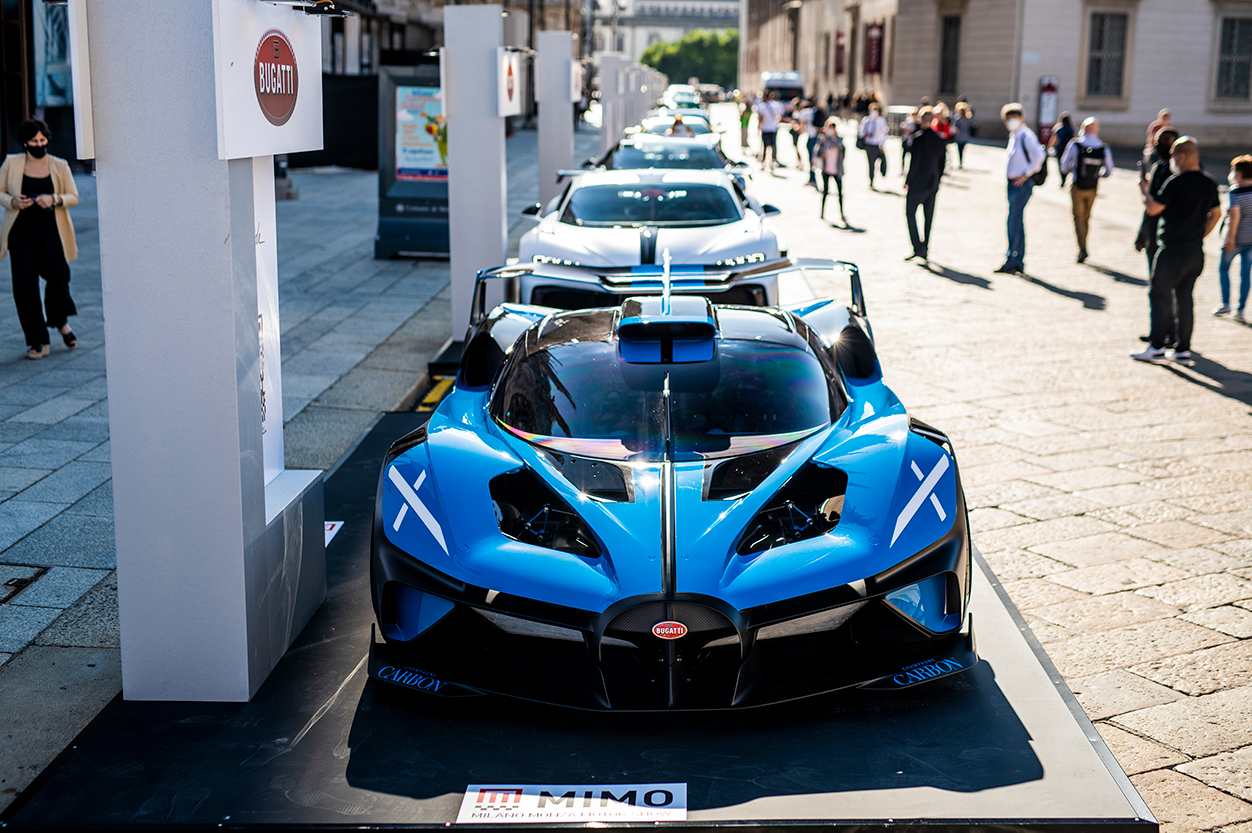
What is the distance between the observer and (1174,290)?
9.57m

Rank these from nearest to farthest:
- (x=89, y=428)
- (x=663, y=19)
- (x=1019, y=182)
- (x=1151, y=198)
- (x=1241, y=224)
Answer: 1. (x=89, y=428)
2. (x=1241, y=224)
3. (x=1151, y=198)
4. (x=1019, y=182)
5. (x=663, y=19)

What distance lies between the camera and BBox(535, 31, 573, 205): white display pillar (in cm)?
1444

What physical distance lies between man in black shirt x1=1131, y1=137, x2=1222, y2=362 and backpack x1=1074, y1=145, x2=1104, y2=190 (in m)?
4.50

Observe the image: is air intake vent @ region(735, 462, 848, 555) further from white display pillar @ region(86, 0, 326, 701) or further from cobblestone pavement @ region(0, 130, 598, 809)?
cobblestone pavement @ region(0, 130, 598, 809)

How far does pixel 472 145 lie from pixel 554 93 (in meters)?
5.16

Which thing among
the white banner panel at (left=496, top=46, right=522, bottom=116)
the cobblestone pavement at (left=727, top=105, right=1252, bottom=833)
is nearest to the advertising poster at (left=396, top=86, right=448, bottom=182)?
the white banner panel at (left=496, top=46, right=522, bottom=116)

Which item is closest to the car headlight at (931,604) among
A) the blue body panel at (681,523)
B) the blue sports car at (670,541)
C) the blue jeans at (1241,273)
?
the blue sports car at (670,541)

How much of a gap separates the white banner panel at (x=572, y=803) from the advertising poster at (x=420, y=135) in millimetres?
11804

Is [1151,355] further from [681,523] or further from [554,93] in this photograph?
[554,93]

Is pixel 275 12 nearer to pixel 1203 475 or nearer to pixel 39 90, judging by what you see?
pixel 1203 475

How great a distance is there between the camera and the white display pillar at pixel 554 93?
Result: 14.4 metres

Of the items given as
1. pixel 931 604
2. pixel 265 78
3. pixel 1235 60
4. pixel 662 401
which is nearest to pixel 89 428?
pixel 265 78

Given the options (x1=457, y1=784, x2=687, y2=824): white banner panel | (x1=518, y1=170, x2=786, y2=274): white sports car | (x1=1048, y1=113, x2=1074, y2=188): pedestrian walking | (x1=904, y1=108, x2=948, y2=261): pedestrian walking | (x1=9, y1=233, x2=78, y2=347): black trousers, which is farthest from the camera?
(x1=1048, y1=113, x2=1074, y2=188): pedestrian walking

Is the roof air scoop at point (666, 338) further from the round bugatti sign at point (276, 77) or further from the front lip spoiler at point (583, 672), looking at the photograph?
the round bugatti sign at point (276, 77)
